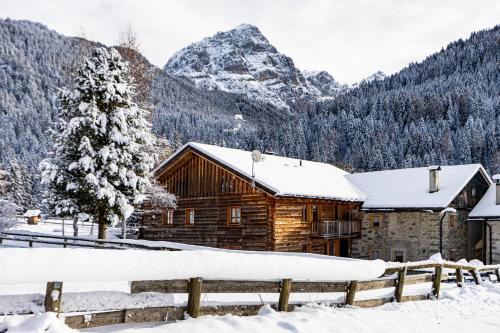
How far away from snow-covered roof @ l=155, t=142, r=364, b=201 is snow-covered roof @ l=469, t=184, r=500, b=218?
7528mm

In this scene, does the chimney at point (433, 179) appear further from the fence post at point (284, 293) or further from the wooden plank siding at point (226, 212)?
the fence post at point (284, 293)

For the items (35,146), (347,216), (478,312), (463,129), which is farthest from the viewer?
(35,146)

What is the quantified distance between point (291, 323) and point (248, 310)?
2.56ft

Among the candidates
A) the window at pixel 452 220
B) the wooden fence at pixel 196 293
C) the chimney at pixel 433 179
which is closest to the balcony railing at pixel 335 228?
the chimney at pixel 433 179

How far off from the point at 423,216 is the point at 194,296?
25.7 m

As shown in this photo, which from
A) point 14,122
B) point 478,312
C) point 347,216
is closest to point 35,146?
point 14,122

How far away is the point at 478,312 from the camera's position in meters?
10.7

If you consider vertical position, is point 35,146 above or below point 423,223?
above

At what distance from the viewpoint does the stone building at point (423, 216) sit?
2902cm

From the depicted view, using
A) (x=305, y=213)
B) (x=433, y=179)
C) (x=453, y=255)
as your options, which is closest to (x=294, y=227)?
(x=305, y=213)

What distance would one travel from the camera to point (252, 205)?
87.5 ft

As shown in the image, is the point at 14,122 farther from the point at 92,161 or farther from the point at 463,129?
Result: the point at 92,161

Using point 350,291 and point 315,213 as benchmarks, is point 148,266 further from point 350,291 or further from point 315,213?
point 315,213

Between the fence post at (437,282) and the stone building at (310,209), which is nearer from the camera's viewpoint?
the fence post at (437,282)
